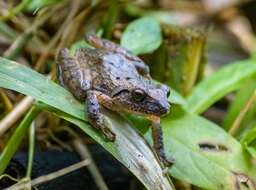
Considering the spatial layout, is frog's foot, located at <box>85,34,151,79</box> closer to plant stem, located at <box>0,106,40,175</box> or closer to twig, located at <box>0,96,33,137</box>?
twig, located at <box>0,96,33,137</box>

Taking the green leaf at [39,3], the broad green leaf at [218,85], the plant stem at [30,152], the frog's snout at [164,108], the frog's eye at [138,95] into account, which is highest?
the green leaf at [39,3]

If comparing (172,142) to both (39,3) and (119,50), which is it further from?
(39,3)

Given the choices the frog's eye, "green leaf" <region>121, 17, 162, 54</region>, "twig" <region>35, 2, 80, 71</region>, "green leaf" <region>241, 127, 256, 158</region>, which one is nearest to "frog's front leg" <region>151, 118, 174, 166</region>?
the frog's eye

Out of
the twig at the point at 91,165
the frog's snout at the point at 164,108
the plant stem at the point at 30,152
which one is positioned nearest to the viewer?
the plant stem at the point at 30,152

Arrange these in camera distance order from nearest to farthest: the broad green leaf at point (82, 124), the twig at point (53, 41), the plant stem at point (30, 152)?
the broad green leaf at point (82, 124), the plant stem at point (30, 152), the twig at point (53, 41)

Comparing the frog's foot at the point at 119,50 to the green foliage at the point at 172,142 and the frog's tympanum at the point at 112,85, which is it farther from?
the green foliage at the point at 172,142

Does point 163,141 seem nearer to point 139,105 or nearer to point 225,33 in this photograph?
point 139,105

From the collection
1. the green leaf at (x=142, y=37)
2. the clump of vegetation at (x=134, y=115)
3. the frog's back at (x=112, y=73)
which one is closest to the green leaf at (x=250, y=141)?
the clump of vegetation at (x=134, y=115)
